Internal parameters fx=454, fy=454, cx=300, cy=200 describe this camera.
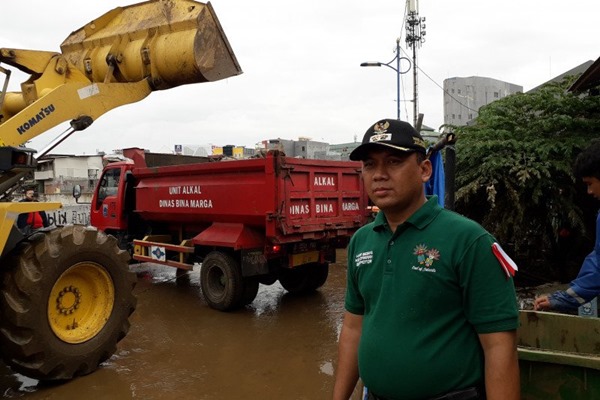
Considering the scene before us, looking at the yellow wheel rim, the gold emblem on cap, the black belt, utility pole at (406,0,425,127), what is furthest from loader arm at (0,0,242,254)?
utility pole at (406,0,425,127)

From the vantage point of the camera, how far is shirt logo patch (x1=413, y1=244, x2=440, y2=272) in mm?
1487

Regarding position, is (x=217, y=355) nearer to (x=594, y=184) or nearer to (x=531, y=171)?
(x=594, y=184)

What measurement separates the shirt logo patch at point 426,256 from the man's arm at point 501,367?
27 cm

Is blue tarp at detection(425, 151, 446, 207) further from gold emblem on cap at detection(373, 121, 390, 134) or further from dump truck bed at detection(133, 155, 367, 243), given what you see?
gold emblem on cap at detection(373, 121, 390, 134)

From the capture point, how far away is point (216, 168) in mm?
6551

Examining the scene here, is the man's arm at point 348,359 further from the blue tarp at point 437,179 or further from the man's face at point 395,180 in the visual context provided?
the blue tarp at point 437,179

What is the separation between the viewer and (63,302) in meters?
4.25

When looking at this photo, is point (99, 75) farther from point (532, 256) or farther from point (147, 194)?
point (532, 256)

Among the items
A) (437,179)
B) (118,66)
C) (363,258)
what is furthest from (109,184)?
(363,258)

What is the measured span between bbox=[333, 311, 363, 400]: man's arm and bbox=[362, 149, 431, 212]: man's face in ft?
1.83

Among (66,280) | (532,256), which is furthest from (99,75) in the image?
(532,256)

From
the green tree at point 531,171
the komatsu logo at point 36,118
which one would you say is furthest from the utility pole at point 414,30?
the komatsu logo at point 36,118

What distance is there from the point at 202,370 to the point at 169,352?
27.8 inches

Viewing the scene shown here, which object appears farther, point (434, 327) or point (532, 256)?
point (532, 256)
